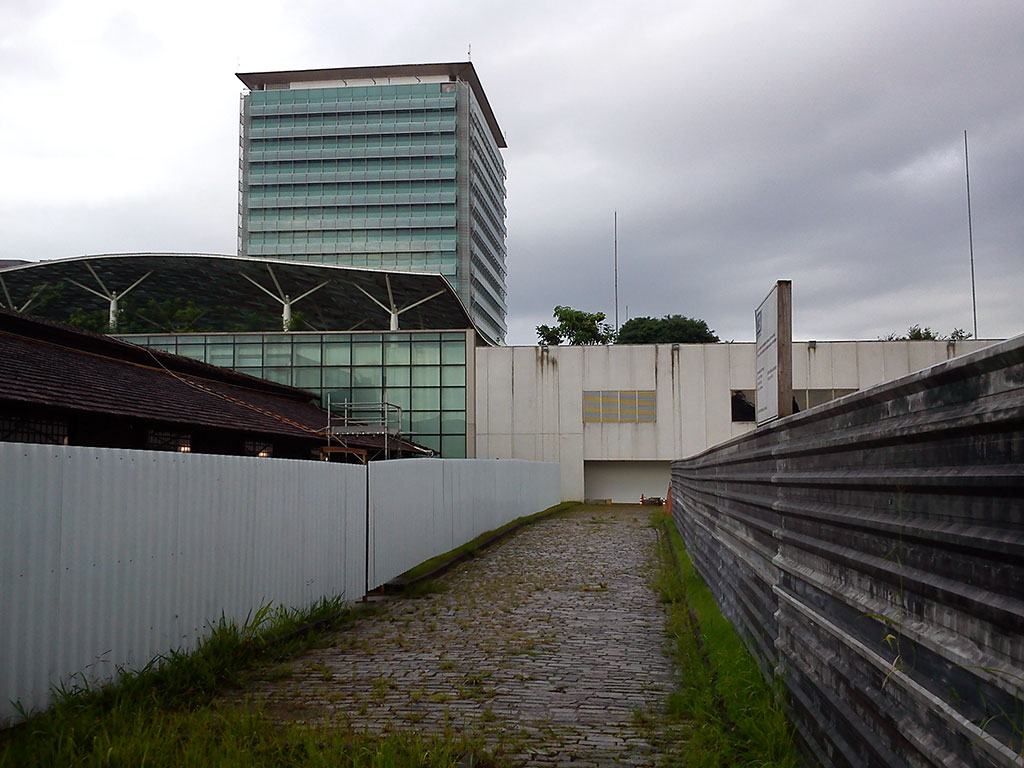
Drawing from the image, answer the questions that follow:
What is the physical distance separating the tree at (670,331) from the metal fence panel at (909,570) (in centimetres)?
7842

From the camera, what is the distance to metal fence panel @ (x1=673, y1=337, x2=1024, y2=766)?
7.74 ft

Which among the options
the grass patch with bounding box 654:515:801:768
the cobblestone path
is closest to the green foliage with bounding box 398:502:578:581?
the cobblestone path

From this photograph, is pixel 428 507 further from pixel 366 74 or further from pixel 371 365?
pixel 366 74

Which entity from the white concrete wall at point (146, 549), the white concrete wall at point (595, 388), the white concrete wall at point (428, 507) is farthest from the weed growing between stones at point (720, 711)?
the white concrete wall at point (595, 388)

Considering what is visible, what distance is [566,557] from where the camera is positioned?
15.8m

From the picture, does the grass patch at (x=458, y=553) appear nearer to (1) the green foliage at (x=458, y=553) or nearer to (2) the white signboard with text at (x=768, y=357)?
(1) the green foliage at (x=458, y=553)

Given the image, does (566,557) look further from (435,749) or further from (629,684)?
(435,749)

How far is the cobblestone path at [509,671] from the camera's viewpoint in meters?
5.41

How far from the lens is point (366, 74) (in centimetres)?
11225

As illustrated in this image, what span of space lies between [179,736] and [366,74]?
116 meters

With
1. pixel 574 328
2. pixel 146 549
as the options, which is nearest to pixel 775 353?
pixel 146 549

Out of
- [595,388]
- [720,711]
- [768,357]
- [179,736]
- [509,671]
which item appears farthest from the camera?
[595,388]

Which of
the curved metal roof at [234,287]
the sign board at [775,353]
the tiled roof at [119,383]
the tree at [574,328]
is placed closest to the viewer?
the sign board at [775,353]

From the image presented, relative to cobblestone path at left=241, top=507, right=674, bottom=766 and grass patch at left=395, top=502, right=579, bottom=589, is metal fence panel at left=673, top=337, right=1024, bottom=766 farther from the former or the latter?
grass patch at left=395, top=502, right=579, bottom=589
